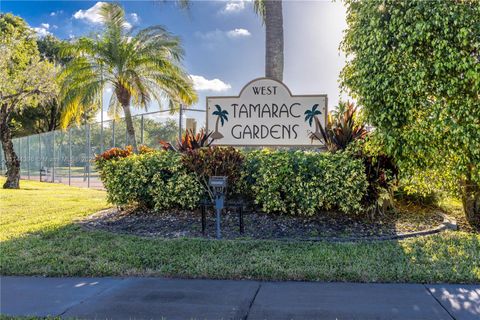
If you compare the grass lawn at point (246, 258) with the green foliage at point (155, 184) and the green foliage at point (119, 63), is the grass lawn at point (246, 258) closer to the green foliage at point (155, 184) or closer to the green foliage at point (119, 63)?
the green foliage at point (155, 184)

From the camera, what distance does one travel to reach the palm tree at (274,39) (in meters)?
9.08

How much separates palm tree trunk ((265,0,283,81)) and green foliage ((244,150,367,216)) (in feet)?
9.14

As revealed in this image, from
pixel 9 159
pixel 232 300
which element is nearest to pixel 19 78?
pixel 9 159

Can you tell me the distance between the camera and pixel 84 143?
19.3 metres

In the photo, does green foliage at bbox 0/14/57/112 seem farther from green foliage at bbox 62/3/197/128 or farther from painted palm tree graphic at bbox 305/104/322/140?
painted palm tree graphic at bbox 305/104/322/140

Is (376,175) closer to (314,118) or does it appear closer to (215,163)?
(314,118)

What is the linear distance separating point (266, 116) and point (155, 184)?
243cm

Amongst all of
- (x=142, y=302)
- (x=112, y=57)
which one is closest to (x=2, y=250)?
(x=142, y=302)

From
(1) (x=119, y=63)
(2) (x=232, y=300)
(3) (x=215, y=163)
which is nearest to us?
(2) (x=232, y=300)

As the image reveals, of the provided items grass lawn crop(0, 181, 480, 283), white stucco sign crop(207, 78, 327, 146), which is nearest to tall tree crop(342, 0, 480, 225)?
white stucco sign crop(207, 78, 327, 146)

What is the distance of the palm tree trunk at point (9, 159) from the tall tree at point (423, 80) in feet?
53.9

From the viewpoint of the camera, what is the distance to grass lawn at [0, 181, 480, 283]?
471 cm

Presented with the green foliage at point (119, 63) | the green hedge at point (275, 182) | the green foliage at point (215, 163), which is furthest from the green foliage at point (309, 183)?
the green foliage at point (119, 63)

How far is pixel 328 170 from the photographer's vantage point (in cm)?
679
